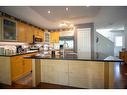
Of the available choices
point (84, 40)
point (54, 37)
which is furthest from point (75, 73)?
point (54, 37)

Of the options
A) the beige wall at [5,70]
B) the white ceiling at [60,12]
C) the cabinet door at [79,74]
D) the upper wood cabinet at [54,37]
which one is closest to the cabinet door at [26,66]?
the beige wall at [5,70]

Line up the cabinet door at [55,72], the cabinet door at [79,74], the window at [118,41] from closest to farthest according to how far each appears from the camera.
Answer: the cabinet door at [79,74], the cabinet door at [55,72], the window at [118,41]

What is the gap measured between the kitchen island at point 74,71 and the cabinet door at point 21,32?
1.40m

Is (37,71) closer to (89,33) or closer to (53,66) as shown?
(53,66)

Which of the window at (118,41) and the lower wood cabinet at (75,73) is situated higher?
the window at (118,41)

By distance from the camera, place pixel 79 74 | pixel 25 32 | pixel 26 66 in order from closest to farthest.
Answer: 1. pixel 79 74
2. pixel 26 66
3. pixel 25 32

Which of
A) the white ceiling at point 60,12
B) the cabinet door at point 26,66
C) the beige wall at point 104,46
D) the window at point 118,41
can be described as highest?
the white ceiling at point 60,12

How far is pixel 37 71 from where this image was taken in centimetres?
232

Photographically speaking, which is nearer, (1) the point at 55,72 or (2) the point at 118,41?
(1) the point at 55,72

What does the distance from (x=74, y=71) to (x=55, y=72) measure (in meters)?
0.45

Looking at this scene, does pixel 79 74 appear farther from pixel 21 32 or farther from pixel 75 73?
pixel 21 32

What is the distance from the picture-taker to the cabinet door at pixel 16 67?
2.53 metres

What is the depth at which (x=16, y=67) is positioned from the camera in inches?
105

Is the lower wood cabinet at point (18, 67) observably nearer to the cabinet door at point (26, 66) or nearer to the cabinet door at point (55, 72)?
the cabinet door at point (26, 66)
